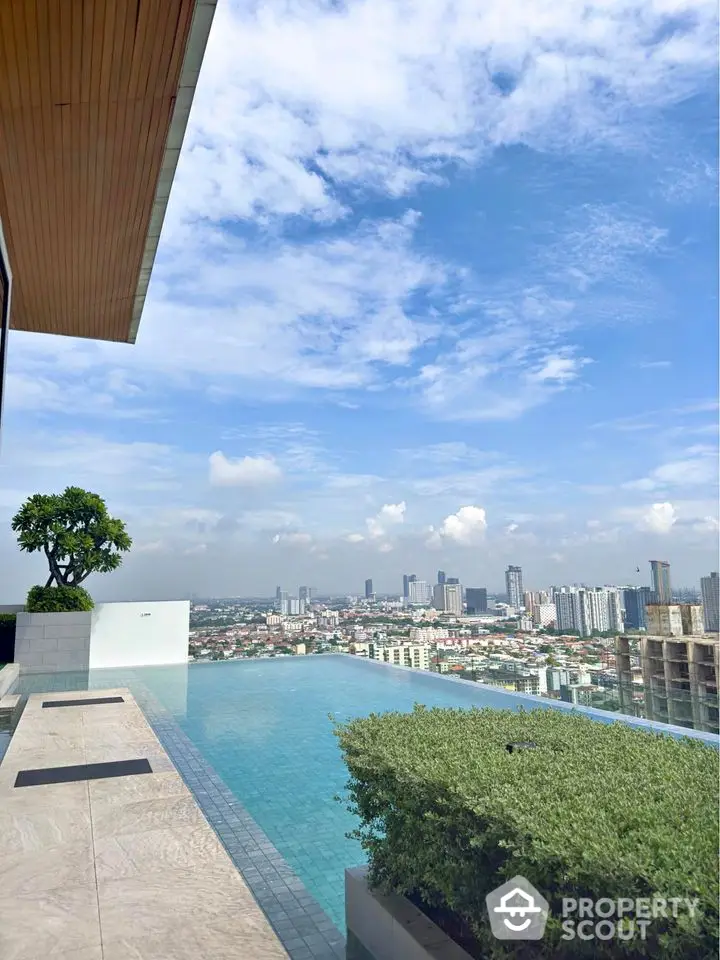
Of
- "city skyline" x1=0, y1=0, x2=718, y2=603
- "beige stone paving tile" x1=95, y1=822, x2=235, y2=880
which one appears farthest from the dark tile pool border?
"city skyline" x1=0, y1=0, x2=718, y2=603

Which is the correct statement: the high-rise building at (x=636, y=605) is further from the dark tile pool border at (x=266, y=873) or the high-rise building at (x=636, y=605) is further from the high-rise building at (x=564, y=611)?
the dark tile pool border at (x=266, y=873)

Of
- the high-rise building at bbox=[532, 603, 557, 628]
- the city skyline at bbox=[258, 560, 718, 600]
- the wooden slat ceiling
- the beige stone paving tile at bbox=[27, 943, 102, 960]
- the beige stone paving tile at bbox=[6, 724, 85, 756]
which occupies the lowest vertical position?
the beige stone paving tile at bbox=[6, 724, 85, 756]

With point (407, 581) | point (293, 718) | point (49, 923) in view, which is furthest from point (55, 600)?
point (407, 581)

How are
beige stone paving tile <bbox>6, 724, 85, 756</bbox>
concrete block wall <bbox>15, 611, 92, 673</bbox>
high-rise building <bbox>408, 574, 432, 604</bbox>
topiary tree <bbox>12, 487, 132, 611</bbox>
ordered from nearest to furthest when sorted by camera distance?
beige stone paving tile <bbox>6, 724, 85, 756</bbox> < concrete block wall <bbox>15, 611, 92, 673</bbox> < topiary tree <bbox>12, 487, 132, 611</bbox> < high-rise building <bbox>408, 574, 432, 604</bbox>

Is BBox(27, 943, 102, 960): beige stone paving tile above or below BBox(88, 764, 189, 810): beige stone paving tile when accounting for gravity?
above

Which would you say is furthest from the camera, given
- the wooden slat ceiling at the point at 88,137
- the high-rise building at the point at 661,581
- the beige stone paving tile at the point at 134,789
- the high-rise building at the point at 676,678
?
the high-rise building at the point at 661,581

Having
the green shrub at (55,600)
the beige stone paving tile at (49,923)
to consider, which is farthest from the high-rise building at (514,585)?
the beige stone paving tile at (49,923)

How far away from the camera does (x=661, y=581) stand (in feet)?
19.3

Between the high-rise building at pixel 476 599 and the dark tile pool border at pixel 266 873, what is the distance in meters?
8.39

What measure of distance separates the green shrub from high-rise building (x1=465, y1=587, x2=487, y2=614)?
6912 mm

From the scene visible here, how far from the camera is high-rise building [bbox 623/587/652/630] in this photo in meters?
5.38

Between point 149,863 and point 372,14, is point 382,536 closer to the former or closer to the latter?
point 372,14

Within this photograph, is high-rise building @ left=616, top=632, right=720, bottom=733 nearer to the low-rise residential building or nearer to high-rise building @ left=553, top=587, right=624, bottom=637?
high-rise building @ left=553, top=587, right=624, bottom=637

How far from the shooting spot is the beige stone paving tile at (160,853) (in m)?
2.64
